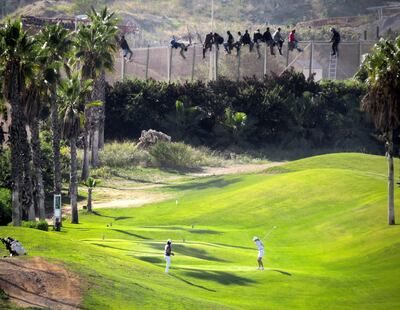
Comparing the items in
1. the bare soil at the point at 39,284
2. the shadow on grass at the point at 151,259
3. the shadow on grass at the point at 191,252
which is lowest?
the shadow on grass at the point at 191,252

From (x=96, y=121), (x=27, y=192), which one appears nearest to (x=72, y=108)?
(x=27, y=192)

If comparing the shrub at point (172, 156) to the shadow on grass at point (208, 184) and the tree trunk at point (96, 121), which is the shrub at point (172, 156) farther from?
the shadow on grass at point (208, 184)

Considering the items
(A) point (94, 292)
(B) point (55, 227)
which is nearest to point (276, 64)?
(B) point (55, 227)

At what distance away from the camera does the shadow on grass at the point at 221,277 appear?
165ft

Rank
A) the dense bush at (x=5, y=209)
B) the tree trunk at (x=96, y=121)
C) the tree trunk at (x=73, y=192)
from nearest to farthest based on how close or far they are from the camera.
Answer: the dense bush at (x=5, y=209), the tree trunk at (x=73, y=192), the tree trunk at (x=96, y=121)

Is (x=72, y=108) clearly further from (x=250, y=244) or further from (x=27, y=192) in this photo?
(x=250, y=244)

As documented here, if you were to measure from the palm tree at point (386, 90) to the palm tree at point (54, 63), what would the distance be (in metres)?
20.2

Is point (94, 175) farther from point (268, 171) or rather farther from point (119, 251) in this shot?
point (119, 251)

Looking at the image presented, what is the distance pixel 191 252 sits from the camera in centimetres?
6019

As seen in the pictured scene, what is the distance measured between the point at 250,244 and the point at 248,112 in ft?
173

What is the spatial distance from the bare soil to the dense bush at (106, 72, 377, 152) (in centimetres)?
7237

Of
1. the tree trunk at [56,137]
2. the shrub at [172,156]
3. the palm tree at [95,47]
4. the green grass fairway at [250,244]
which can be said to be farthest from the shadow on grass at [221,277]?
the shrub at [172,156]

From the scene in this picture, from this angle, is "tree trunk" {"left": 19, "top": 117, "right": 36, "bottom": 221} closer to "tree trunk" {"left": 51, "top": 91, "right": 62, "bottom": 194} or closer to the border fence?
"tree trunk" {"left": 51, "top": 91, "right": 62, "bottom": 194}

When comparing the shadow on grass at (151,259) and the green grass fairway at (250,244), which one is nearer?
the green grass fairway at (250,244)
